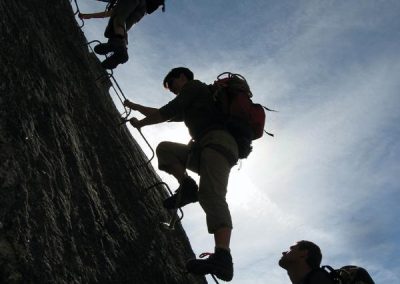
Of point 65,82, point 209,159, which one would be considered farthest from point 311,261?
point 65,82

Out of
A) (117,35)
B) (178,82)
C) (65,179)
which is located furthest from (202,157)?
(117,35)

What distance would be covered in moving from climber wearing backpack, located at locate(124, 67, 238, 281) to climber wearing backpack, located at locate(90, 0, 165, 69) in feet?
5.59

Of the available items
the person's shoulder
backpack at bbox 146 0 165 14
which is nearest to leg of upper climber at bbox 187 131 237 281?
the person's shoulder

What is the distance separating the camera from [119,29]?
28.9ft

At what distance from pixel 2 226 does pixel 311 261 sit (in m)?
6.44

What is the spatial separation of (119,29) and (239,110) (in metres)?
3.92

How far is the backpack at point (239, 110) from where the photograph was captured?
5996 millimetres

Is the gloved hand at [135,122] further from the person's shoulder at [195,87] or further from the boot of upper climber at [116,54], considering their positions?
the boot of upper climber at [116,54]

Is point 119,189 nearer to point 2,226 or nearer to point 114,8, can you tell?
point 2,226

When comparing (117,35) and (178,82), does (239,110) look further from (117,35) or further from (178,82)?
(117,35)

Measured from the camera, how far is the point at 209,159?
18.8 ft

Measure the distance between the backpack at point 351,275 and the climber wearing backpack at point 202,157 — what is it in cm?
231

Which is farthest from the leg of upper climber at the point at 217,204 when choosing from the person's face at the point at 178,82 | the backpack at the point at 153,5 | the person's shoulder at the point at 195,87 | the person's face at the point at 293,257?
the backpack at the point at 153,5

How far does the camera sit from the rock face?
140 inches
